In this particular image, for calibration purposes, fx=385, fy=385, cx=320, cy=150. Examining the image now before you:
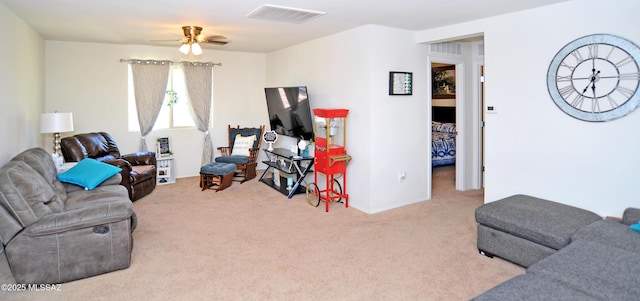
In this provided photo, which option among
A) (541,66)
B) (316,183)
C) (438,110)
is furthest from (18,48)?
(438,110)

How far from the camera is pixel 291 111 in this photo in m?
5.89

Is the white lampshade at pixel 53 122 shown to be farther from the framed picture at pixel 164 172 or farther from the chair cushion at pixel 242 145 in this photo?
the chair cushion at pixel 242 145

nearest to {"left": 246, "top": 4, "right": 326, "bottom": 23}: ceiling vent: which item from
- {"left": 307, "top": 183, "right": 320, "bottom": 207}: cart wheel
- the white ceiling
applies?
the white ceiling

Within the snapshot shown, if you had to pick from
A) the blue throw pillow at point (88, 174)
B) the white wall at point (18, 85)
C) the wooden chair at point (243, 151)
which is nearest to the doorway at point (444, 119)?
the wooden chair at point (243, 151)

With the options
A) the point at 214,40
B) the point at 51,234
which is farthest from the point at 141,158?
the point at 51,234

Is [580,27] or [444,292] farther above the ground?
[580,27]

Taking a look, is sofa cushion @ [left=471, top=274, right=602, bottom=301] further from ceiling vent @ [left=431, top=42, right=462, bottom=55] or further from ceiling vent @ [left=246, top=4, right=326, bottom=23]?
ceiling vent @ [left=431, top=42, right=462, bottom=55]

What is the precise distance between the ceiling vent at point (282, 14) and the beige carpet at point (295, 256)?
225cm

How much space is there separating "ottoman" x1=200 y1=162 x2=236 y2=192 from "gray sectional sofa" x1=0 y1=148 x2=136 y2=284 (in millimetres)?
2592

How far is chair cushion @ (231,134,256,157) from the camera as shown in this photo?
685 centimetres

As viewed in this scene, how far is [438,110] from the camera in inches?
339

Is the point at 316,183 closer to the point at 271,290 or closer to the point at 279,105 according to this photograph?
the point at 279,105

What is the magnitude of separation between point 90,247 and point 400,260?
2501 mm

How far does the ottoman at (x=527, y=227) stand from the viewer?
9.35 feet
